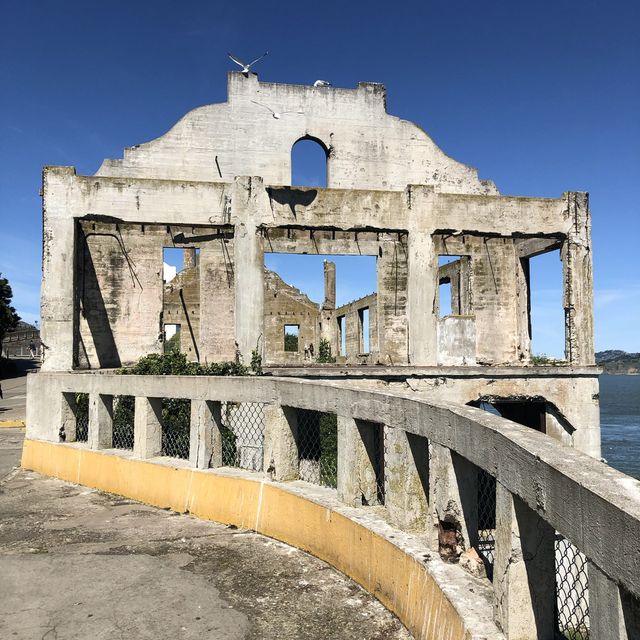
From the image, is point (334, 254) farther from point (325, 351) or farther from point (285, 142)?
point (325, 351)

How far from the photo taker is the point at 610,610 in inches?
83.8

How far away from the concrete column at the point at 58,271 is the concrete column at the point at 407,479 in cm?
1210

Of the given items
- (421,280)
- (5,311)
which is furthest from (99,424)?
(5,311)

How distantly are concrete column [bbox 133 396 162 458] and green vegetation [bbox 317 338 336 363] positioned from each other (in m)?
23.4

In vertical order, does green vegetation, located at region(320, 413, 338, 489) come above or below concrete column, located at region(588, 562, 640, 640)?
below

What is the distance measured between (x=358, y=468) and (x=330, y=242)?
656 inches

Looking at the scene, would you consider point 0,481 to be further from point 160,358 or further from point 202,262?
point 202,262

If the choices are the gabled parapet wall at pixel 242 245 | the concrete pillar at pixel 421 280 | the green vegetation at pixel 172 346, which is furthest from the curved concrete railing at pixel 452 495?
the green vegetation at pixel 172 346

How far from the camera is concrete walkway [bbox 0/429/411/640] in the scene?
157 inches

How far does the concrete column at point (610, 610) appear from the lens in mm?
2053

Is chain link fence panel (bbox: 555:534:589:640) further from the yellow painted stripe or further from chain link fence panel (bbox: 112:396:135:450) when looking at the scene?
the yellow painted stripe

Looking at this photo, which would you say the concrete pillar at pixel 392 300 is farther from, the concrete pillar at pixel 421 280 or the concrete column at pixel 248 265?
the concrete column at pixel 248 265

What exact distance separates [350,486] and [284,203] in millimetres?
11835

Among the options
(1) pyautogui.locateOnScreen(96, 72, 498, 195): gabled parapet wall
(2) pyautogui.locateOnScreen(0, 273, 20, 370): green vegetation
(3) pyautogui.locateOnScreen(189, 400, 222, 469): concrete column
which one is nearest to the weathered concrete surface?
(3) pyautogui.locateOnScreen(189, 400, 222, 469): concrete column
